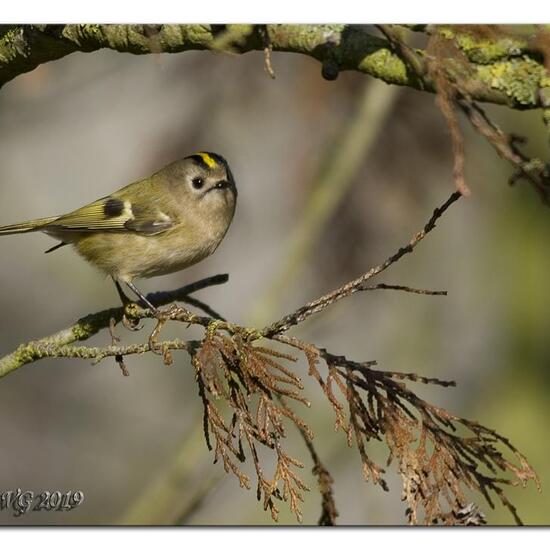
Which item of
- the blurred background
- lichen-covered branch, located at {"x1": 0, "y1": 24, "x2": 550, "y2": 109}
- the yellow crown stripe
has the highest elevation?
lichen-covered branch, located at {"x1": 0, "y1": 24, "x2": 550, "y2": 109}

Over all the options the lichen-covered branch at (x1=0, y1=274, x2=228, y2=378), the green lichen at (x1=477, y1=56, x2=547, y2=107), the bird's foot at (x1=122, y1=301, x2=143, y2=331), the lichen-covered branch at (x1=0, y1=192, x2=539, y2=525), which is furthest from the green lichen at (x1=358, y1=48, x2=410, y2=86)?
the bird's foot at (x1=122, y1=301, x2=143, y2=331)

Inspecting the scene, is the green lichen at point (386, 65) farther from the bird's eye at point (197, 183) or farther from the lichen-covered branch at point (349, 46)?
the bird's eye at point (197, 183)

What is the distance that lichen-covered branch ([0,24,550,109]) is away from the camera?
1.34 metres

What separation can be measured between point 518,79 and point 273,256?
1336 millimetres

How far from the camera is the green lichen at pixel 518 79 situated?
1332 mm

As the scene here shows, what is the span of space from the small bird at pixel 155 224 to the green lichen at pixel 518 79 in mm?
768

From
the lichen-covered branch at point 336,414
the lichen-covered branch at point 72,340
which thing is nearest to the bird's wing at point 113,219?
the lichen-covered branch at point 72,340

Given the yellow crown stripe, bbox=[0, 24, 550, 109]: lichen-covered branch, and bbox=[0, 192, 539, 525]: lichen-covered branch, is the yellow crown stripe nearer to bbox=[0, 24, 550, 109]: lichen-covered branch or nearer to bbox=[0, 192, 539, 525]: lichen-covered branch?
bbox=[0, 24, 550, 109]: lichen-covered branch

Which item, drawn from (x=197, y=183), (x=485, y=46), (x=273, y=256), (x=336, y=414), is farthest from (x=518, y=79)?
(x=273, y=256)

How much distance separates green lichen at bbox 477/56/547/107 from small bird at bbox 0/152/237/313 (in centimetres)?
77

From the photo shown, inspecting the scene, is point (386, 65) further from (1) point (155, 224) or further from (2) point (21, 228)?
(2) point (21, 228)

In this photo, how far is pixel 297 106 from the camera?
2363 mm

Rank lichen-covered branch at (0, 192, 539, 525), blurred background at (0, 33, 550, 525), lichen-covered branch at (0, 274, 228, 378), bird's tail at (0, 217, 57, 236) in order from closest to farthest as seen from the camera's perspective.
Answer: lichen-covered branch at (0, 192, 539, 525)
lichen-covered branch at (0, 274, 228, 378)
bird's tail at (0, 217, 57, 236)
blurred background at (0, 33, 550, 525)
